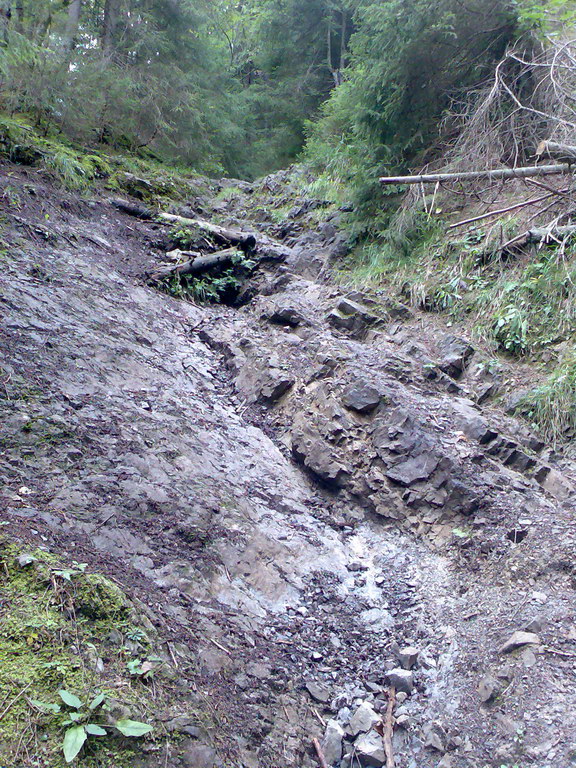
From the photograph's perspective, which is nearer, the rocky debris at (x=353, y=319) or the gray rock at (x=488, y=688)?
the gray rock at (x=488, y=688)

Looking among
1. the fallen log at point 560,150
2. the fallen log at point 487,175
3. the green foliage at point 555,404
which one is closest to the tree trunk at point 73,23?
the fallen log at point 487,175

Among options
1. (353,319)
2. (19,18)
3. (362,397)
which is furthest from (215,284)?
(19,18)

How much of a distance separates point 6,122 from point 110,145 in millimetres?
3534

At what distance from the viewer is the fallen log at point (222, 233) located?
8.92 metres

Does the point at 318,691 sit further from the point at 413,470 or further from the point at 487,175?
the point at 487,175

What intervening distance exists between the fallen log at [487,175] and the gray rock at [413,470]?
12.9 feet

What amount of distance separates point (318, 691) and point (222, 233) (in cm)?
727

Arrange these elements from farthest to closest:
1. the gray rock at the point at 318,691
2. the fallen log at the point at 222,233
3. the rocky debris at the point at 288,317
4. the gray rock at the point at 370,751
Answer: the fallen log at the point at 222,233
the rocky debris at the point at 288,317
the gray rock at the point at 318,691
the gray rock at the point at 370,751

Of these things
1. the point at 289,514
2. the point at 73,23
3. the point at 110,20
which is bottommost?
the point at 289,514

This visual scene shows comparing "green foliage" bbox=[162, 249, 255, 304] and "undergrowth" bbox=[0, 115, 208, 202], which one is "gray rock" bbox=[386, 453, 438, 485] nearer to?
"green foliage" bbox=[162, 249, 255, 304]

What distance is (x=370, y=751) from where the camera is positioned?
9.89 feet

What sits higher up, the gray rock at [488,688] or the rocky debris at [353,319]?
the rocky debris at [353,319]

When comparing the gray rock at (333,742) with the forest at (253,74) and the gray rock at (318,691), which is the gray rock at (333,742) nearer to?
the gray rock at (318,691)

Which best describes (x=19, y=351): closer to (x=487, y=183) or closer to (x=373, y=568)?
(x=373, y=568)
